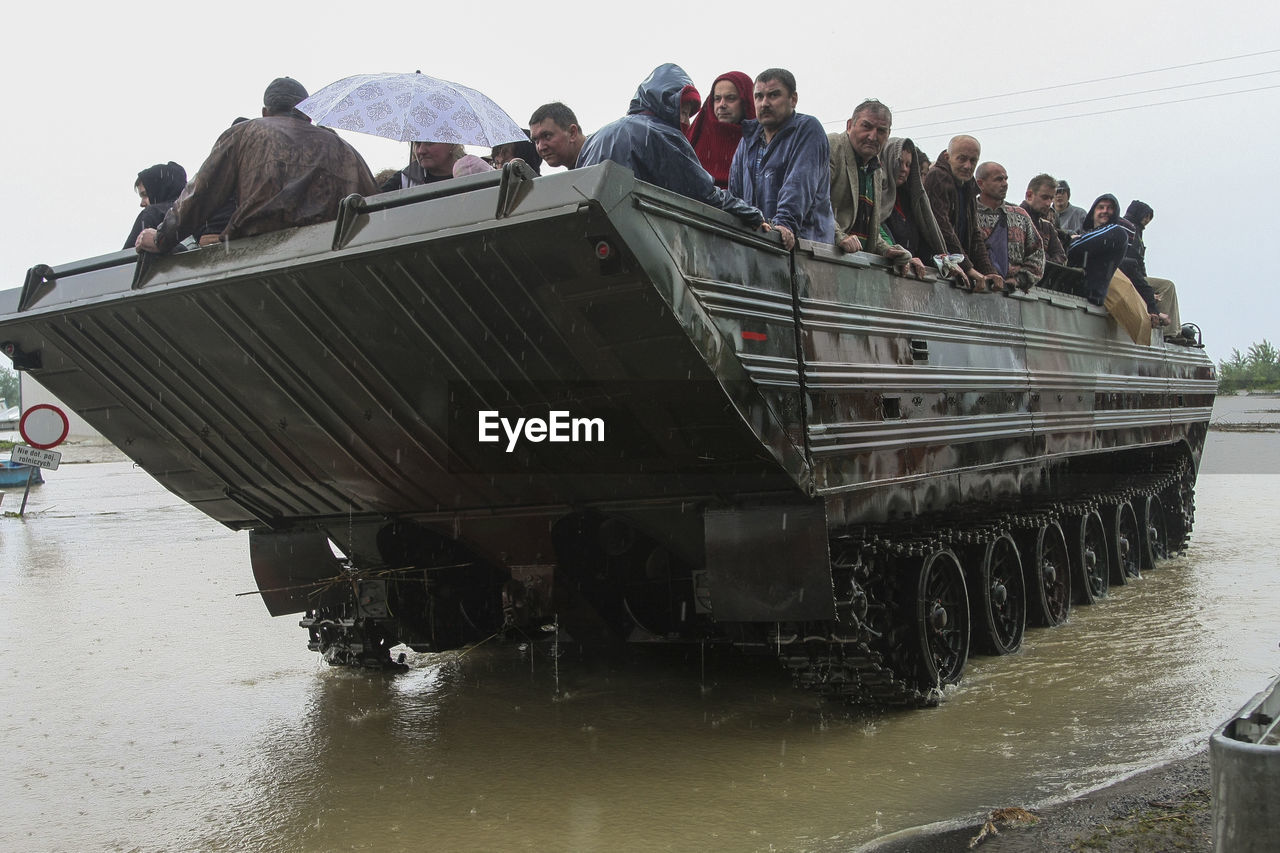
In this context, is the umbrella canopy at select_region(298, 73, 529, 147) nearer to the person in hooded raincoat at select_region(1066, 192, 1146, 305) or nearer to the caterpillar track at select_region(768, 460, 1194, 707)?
the caterpillar track at select_region(768, 460, 1194, 707)

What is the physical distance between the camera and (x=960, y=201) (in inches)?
307

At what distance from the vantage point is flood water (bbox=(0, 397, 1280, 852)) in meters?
4.39

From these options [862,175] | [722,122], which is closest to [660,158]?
[722,122]

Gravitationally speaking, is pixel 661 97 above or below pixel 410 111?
below

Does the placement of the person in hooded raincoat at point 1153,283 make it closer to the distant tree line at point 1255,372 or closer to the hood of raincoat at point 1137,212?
the hood of raincoat at point 1137,212

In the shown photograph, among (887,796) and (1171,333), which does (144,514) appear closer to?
(1171,333)

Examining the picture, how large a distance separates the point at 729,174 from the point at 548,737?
2.83 m

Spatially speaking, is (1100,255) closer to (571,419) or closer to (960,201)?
(960,201)

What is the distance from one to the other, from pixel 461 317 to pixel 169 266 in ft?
4.09

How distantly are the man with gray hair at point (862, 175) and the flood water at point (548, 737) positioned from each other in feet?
7.76

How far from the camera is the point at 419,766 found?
512 centimetres

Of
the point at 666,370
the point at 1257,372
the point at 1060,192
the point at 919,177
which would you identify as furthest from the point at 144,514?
the point at 1257,372

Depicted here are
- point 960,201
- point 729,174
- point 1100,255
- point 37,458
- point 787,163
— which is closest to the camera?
point 787,163

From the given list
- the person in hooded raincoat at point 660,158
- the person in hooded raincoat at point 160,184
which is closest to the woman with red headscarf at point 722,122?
the person in hooded raincoat at point 660,158
